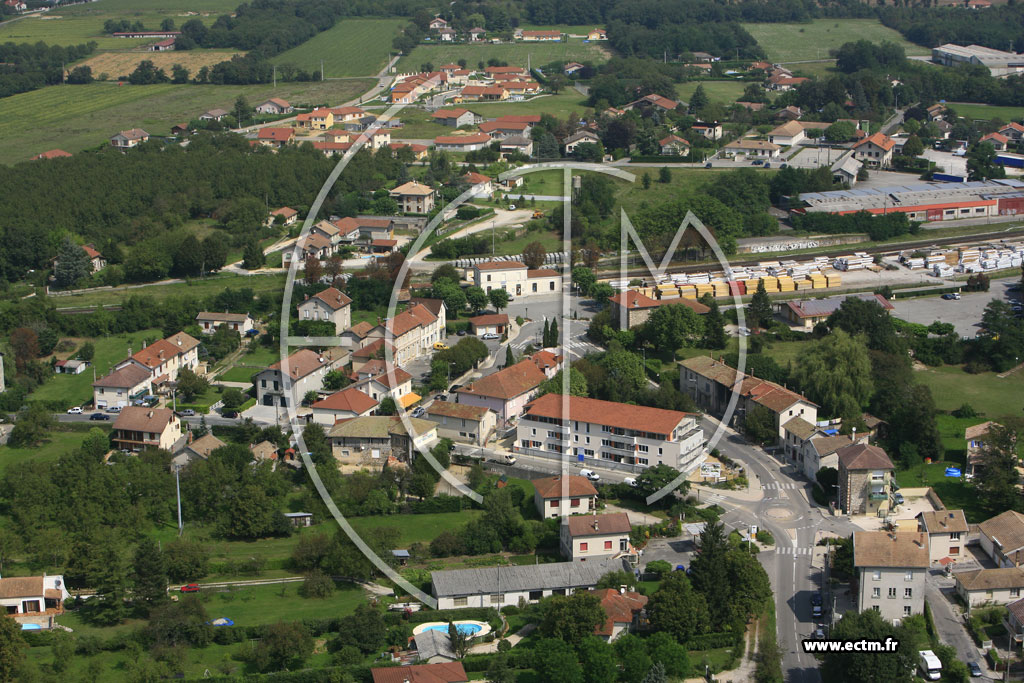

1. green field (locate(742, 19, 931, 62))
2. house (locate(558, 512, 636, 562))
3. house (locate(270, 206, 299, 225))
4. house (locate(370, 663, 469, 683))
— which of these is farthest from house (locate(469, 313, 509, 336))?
green field (locate(742, 19, 931, 62))

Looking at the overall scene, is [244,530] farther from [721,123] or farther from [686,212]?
[721,123]


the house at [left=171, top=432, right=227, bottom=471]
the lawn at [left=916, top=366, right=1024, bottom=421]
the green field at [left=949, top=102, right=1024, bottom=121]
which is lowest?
the lawn at [left=916, top=366, right=1024, bottom=421]

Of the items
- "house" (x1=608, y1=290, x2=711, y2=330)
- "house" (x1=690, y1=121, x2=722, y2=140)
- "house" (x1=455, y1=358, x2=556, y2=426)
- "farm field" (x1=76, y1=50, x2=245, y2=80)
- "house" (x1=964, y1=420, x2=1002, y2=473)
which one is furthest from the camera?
"farm field" (x1=76, y1=50, x2=245, y2=80)

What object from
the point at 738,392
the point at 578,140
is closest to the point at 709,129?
the point at 578,140

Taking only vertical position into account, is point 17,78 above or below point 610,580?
above

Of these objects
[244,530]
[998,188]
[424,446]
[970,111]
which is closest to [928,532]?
[424,446]

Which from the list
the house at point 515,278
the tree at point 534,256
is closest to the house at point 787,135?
the tree at point 534,256

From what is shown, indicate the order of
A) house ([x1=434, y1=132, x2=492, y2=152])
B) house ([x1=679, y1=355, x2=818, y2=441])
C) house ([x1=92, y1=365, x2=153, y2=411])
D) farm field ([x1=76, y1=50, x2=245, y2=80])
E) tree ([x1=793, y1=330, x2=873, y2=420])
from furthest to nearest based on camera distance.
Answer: farm field ([x1=76, y1=50, x2=245, y2=80]) < house ([x1=434, y1=132, x2=492, y2=152]) < house ([x1=92, y1=365, x2=153, y2=411]) < tree ([x1=793, y1=330, x2=873, y2=420]) < house ([x1=679, y1=355, x2=818, y2=441])

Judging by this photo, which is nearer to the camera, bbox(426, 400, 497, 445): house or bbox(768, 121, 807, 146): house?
bbox(426, 400, 497, 445): house

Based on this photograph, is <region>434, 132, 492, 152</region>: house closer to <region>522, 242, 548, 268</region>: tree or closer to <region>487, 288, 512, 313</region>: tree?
<region>522, 242, 548, 268</region>: tree
